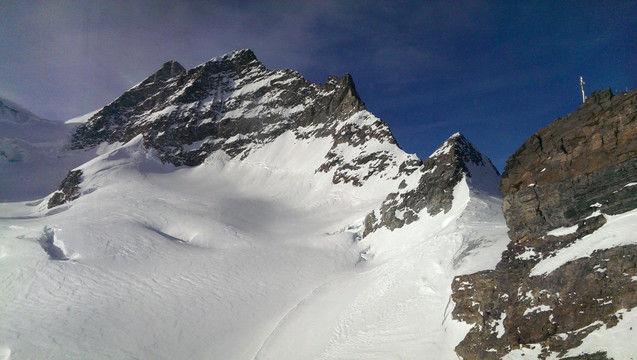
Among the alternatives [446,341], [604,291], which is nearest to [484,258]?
[446,341]

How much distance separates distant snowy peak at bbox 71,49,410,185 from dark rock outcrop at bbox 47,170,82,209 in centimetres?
1776

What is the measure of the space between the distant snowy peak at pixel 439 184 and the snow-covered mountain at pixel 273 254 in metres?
0.20

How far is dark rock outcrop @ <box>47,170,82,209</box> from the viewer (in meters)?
61.9

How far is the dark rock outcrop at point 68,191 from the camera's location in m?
61.9

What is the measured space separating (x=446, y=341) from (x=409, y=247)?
542 inches

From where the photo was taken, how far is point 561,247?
1458cm

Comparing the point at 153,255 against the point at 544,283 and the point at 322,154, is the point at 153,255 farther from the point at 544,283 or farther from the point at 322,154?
the point at 322,154

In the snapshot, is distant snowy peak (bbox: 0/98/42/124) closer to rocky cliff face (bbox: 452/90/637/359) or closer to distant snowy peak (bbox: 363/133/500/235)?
distant snowy peak (bbox: 363/133/500/235)

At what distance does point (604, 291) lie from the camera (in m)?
11.5

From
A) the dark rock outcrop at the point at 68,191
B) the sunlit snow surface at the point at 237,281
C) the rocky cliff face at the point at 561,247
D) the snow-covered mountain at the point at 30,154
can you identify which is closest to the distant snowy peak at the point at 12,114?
the snow-covered mountain at the point at 30,154

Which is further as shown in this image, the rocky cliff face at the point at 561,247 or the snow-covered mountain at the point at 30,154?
the snow-covered mountain at the point at 30,154

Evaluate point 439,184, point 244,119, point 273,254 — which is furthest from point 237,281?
point 244,119

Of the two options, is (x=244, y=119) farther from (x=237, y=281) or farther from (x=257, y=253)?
(x=237, y=281)

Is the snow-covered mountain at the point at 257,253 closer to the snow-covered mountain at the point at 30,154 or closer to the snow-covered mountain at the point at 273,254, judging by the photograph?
the snow-covered mountain at the point at 273,254
